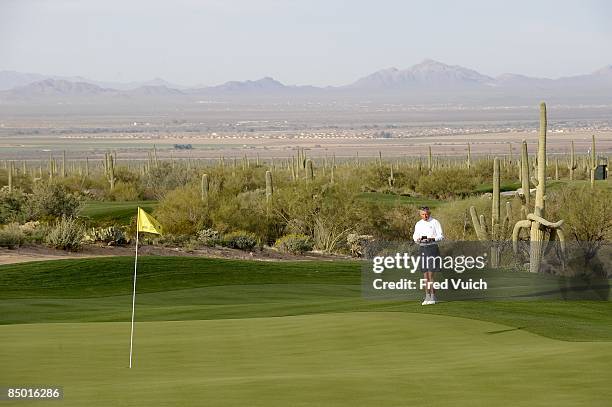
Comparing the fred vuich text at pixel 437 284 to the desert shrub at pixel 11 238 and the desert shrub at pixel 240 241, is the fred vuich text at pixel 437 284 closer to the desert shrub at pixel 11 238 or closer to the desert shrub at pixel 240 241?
the desert shrub at pixel 11 238

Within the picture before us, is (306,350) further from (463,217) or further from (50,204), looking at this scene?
(463,217)

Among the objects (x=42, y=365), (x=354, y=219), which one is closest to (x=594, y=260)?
(x=354, y=219)

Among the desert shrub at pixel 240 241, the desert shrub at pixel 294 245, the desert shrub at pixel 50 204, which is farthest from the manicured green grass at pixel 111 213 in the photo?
the desert shrub at pixel 294 245

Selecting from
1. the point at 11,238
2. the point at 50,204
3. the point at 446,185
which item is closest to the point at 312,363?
the point at 11,238

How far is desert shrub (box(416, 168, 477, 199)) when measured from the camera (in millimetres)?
70206

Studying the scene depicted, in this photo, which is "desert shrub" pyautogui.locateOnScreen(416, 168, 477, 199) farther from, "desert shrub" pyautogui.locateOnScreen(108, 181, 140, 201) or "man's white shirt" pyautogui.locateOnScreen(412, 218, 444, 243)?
"man's white shirt" pyautogui.locateOnScreen(412, 218, 444, 243)

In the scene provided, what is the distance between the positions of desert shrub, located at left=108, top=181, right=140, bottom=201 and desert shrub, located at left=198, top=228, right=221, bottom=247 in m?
23.6

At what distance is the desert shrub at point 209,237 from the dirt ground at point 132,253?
0.43 metres

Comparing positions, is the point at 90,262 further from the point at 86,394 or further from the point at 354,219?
the point at 86,394

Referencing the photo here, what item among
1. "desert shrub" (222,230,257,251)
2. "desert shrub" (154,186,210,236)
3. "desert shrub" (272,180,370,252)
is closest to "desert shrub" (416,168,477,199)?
"desert shrub" (272,180,370,252)

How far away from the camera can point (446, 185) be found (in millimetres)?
70812

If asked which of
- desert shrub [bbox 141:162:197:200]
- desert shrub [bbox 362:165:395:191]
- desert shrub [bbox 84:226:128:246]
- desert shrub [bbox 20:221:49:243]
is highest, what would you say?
desert shrub [bbox 20:221:49:243]

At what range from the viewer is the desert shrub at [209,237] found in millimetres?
40169

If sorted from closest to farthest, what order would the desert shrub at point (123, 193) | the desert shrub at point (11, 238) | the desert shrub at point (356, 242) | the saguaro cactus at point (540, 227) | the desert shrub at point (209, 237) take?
the saguaro cactus at point (540, 227), the desert shrub at point (11, 238), the desert shrub at point (209, 237), the desert shrub at point (356, 242), the desert shrub at point (123, 193)
